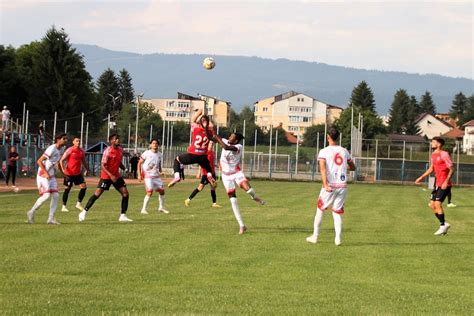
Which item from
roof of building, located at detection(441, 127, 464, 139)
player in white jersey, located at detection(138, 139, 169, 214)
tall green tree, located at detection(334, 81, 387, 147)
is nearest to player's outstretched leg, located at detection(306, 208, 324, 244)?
player in white jersey, located at detection(138, 139, 169, 214)

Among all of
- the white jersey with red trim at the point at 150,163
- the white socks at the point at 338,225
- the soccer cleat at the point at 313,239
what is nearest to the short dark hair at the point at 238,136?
the soccer cleat at the point at 313,239

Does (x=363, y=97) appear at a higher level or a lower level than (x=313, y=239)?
higher

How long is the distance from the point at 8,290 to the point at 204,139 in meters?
13.0

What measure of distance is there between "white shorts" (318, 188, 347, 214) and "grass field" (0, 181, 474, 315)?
703mm

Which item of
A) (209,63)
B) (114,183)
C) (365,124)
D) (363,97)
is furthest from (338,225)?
(363,97)

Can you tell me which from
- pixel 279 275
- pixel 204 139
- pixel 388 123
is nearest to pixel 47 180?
pixel 204 139

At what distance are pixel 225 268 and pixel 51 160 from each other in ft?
26.4

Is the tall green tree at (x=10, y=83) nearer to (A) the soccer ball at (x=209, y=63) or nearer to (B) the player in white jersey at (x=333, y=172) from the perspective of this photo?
(A) the soccer ball at (x=209, y=63)

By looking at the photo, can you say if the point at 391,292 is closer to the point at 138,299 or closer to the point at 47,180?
the point at 138,299

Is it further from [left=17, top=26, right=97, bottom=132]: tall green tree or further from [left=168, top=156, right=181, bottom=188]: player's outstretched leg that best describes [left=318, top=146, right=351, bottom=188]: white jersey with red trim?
[left=17, top=26, right=97, bottom=132]: tall green tree

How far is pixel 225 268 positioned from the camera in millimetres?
11961

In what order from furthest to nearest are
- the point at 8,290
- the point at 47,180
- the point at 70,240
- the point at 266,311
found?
the point at 47,180 < the point at 70,240 < the point at 8,290 < the point at 266,311

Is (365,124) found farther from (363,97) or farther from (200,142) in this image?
(200,142)

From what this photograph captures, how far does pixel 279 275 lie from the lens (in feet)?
37.5
